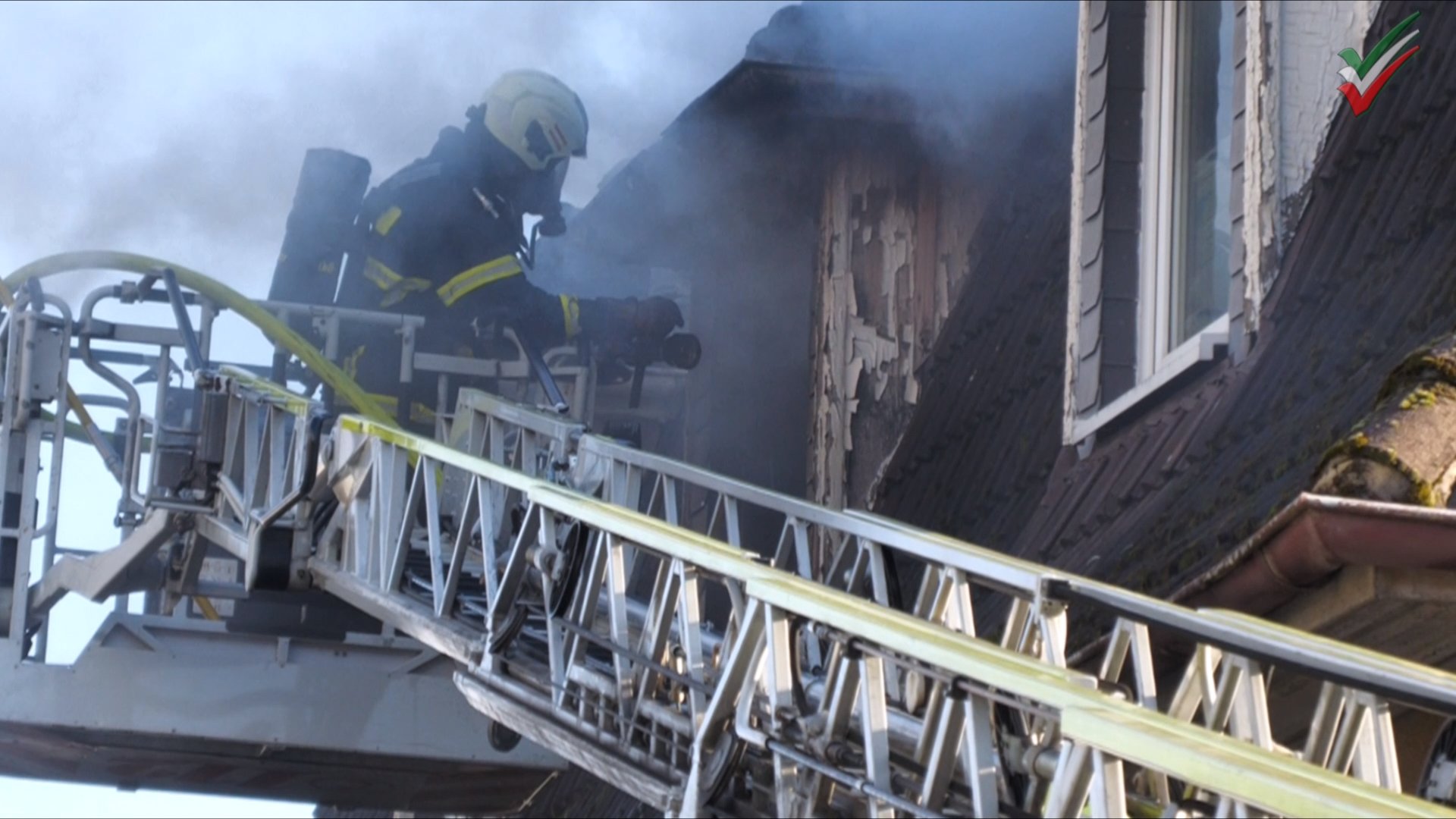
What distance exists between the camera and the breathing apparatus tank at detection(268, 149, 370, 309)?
10688 mm

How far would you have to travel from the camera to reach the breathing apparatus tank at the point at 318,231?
10688 millimetres

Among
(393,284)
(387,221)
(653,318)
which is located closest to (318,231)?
(387,221)

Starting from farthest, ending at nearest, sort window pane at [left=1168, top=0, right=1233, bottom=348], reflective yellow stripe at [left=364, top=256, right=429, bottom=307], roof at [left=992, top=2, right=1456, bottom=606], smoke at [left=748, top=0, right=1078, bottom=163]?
smoke at [left=748, top=0, right=1078, bottom=163] < reflective yellow stripe at [left=364, top=256, right=429, bottom=307] < window pane at [left=1168, top=0, right=1233, bottom=348] < roof at [left=992, top=2, right=1456, bottom=606]

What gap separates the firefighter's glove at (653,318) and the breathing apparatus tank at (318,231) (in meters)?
1.49

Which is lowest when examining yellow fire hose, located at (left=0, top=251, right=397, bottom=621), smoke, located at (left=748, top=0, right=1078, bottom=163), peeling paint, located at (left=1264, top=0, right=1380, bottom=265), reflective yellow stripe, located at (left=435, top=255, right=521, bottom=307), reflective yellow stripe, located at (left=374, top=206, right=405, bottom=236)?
yellow fire hose, located at (left=0, top=251, right=397, bottom=621)

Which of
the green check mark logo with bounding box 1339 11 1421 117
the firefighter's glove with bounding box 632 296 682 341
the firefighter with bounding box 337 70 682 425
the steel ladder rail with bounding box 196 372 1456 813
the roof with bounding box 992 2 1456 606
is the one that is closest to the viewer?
the steel ladder rail with bounding box 196 372 1456 813

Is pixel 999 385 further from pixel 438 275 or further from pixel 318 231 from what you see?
pixel 318 231

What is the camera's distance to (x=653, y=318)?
10984 mm

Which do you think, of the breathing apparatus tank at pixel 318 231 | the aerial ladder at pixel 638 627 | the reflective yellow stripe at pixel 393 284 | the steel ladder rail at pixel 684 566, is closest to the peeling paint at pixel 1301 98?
the aerial ladder at pixel 638 627

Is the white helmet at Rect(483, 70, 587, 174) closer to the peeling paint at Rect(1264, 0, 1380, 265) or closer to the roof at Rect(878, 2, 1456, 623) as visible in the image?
the roof at Rect(878, 2, 1456, 623)

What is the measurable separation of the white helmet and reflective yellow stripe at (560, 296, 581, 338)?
0.82 m

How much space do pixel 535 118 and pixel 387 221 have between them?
3.01 ft

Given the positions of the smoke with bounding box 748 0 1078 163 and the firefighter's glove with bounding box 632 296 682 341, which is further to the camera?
the smoke with bounding box 748 0 1078 163

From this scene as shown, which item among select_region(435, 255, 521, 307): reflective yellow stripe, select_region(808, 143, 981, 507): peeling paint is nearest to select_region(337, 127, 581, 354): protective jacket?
select_region(435, 255, 521, 307): reflective yellow stripe
